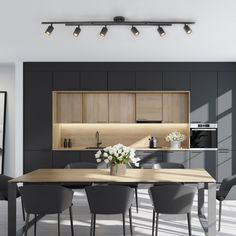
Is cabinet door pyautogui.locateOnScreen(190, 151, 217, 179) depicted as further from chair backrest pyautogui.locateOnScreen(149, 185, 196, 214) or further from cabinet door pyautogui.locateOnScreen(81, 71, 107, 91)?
chair backrest pyautogui.locateOnScreen(149, 185, 196, 214)

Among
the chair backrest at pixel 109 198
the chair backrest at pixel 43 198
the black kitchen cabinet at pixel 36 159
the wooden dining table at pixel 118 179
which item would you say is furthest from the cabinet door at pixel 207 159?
the chair backrest at pixel 43 198

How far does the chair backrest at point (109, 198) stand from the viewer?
3.97 m

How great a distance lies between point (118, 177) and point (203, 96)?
395 centimetres

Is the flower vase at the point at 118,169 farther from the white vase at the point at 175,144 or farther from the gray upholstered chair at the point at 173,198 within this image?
the white vase at the point at 175,144

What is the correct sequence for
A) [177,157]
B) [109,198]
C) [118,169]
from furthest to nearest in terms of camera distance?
[177,157]
[118,169]
[109,198]

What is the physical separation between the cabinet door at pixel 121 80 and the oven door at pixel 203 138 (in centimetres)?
160

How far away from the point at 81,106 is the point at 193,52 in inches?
103

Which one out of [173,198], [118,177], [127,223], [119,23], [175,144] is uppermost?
[119,23]

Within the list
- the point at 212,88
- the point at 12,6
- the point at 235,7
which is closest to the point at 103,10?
the point at 12,6

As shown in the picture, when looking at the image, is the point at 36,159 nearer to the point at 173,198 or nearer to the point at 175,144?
the point at 175,144

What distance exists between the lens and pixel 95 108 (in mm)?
8047

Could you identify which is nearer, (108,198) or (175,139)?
(108,198)

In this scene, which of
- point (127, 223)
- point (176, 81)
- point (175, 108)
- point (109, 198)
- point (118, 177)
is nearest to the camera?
point (109, 198)

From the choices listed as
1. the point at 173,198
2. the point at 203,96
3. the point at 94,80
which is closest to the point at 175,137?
the point at 203,96
